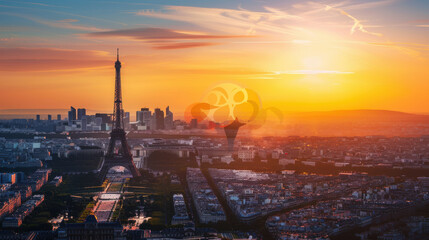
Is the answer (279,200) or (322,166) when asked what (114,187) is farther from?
(322,166)

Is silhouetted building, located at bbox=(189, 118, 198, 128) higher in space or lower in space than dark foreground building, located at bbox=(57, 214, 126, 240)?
higher

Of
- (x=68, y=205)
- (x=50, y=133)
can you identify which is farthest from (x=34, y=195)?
(x=50, y=133)

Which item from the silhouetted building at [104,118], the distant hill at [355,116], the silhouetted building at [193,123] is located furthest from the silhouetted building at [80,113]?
the distant hill at [355,116]

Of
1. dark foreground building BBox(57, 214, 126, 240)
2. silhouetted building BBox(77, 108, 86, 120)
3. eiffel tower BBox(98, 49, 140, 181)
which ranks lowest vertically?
dark foreground building BBox(57, 214, 126, 240)

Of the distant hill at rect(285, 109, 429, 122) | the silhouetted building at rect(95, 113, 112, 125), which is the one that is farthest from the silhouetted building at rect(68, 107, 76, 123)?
the distant hill at rect(285, 109, 429, 122)

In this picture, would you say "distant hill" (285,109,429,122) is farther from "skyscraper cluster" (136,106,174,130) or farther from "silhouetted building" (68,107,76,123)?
"silhouetted building" (68,107,76,123)

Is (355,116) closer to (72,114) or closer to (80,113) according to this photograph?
(80,113)

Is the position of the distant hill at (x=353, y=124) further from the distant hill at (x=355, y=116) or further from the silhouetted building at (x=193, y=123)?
the silhouetted building at (x=193, y=123)

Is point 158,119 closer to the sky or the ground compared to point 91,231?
closer to the sky

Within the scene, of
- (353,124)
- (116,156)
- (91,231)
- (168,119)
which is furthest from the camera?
(168,119)

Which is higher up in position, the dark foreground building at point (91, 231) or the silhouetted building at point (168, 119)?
the silhouetted building at point (168, 119)

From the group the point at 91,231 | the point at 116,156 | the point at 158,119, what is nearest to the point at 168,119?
the point at 158,119

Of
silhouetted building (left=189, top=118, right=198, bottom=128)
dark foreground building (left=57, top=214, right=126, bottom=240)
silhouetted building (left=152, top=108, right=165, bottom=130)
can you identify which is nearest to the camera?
dark foreground building (left=57, top=214, right=126, bottom=240)
